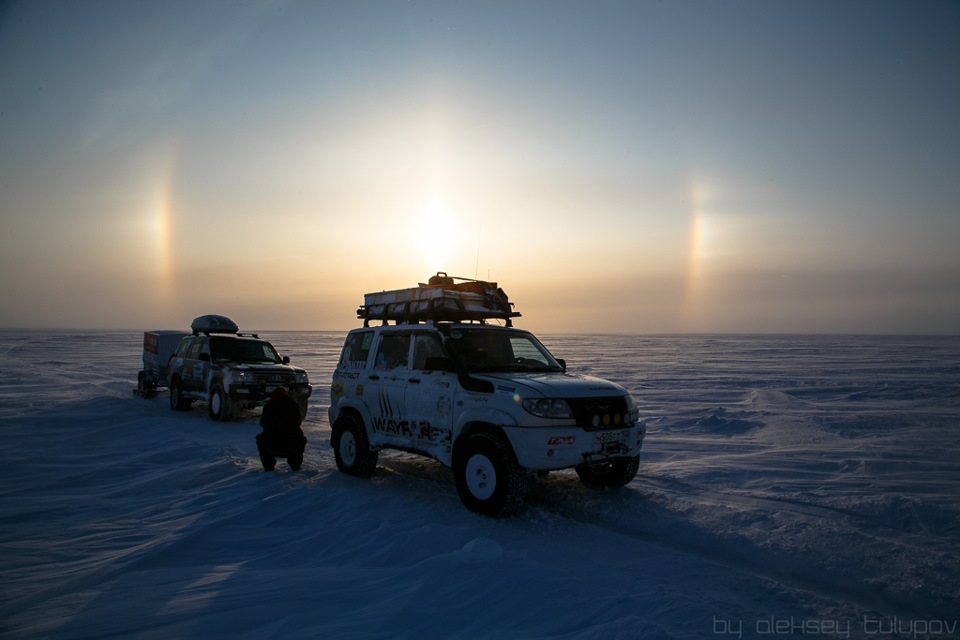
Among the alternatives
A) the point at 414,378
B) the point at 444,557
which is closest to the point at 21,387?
the point at 414,378

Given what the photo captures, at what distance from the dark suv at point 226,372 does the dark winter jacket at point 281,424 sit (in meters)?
5.83

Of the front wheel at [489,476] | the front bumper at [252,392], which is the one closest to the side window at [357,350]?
the front wheel at [489,476]

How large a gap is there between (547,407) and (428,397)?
1743 mm

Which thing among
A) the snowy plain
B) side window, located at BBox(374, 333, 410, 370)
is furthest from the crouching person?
side window, located at BBox(374, 333, 410, 370)

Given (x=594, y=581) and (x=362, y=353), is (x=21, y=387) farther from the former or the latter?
(x=594, y=581)

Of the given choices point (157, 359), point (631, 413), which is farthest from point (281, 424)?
point (157, 359)

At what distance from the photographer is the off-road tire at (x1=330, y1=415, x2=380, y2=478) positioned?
26.7 feet

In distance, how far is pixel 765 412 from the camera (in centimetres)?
1469

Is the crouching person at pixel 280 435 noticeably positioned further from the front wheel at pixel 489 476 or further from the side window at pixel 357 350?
the front wheel at pixel 489 476

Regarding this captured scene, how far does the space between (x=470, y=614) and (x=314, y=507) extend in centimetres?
312

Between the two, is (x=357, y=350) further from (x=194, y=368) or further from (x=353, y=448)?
(x=194, y=368)

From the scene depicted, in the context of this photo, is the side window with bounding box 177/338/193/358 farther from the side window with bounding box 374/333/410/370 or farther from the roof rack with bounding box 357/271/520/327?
the side window with bounding box 374/333/410/370

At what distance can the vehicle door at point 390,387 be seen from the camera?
7582mm

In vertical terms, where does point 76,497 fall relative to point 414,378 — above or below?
below
